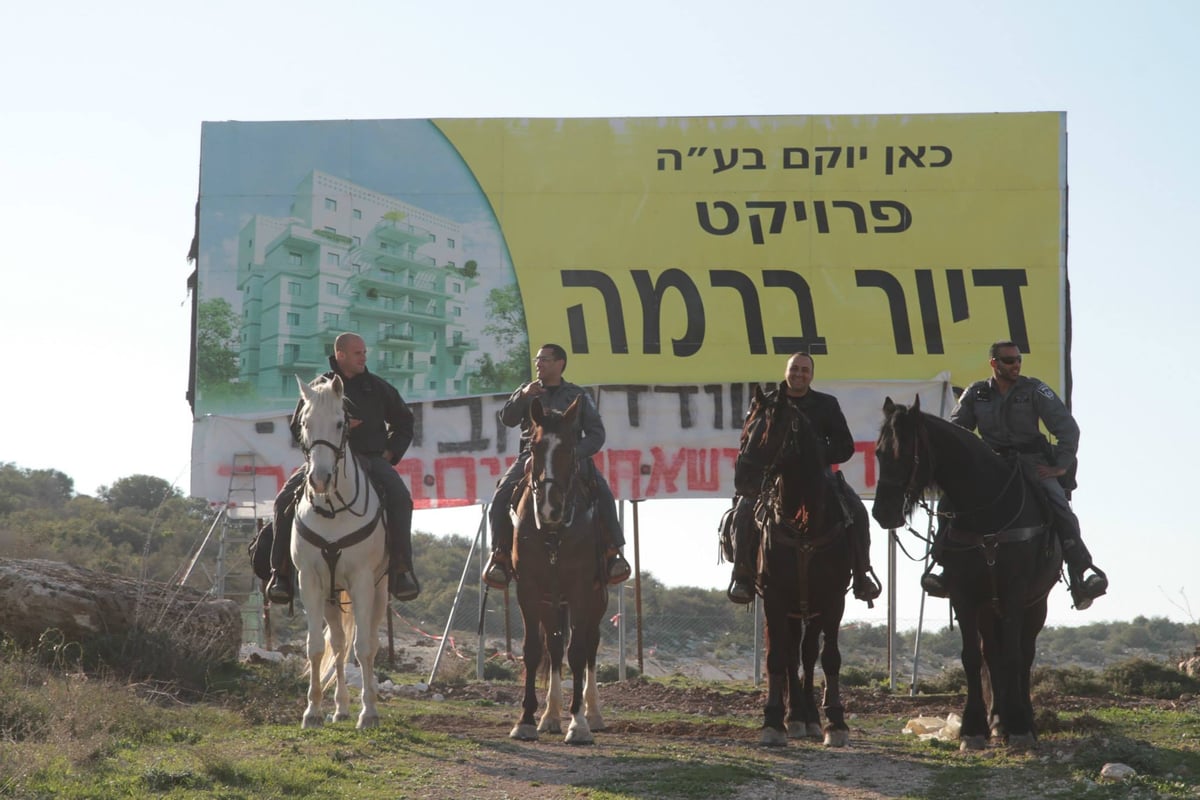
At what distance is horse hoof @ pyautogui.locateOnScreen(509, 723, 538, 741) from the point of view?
468 inches

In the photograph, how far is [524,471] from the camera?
488 inches

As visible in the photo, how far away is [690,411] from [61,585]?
8350 millimetres

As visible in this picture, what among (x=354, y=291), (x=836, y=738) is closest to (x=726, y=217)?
(x=354, y=291)

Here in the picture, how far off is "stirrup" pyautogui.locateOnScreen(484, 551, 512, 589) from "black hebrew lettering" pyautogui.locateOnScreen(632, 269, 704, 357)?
28.0 ft

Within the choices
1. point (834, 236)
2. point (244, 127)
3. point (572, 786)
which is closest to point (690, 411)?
point (834, 236)

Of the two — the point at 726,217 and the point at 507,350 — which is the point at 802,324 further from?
the point at 507,350

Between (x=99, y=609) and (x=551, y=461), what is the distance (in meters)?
6.92

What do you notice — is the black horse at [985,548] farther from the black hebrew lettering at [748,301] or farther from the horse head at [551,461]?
the black hebrew lettering at [748,301]

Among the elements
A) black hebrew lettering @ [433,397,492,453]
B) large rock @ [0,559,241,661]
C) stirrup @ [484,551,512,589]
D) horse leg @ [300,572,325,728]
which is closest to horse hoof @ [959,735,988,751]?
stirrup @ [484,551,512,589]

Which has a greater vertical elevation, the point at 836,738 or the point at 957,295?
the point at 957,295

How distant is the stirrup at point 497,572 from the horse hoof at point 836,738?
2848mm

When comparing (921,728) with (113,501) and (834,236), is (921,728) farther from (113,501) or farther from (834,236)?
(113,501)

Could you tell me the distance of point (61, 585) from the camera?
1599 cm

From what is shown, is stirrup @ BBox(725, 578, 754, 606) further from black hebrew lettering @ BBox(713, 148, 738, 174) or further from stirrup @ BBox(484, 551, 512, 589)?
black hebrew lettering @ BBox(713, 148, 738, 174)
